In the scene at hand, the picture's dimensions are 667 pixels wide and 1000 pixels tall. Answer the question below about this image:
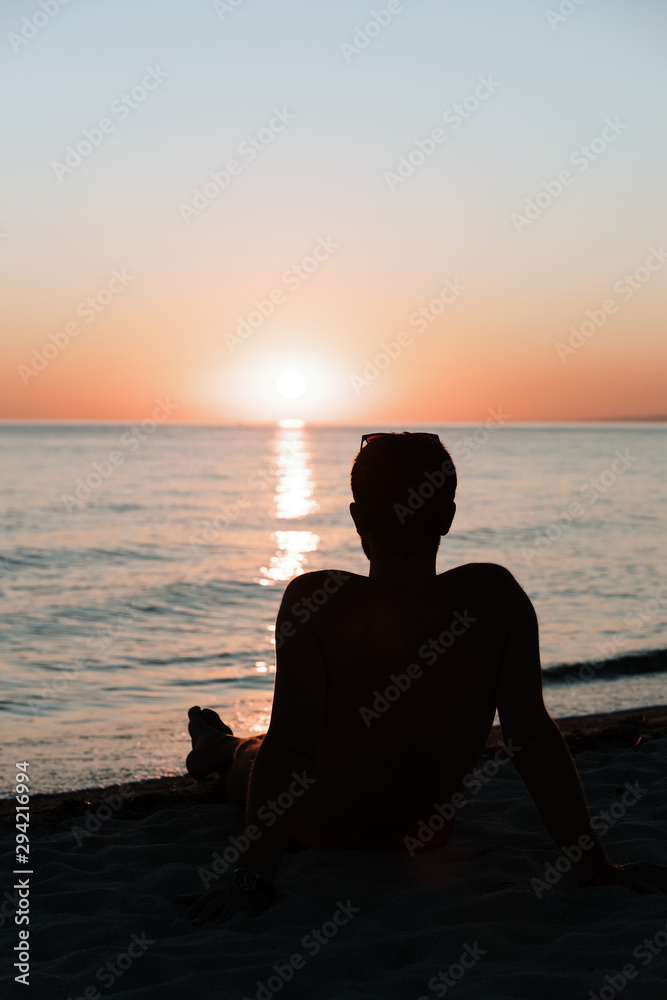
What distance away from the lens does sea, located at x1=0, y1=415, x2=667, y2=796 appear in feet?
23.8

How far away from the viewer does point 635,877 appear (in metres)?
3.02

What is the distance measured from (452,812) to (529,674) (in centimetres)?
81

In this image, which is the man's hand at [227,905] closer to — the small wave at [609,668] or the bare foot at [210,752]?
the bare foot at [210,752]

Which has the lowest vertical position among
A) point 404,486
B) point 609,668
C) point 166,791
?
point 609,668

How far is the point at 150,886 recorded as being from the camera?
332 centimetres

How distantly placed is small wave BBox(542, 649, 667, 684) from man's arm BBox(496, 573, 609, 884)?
19.9 feet

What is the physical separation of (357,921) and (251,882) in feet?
1.27

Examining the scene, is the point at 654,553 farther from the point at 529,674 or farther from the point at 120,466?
the point at 120,466

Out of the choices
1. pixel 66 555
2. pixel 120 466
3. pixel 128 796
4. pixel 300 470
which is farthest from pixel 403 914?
pixel 300 470

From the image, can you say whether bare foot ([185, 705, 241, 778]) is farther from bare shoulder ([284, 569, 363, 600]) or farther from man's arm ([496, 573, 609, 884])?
man's arm ([496, 573, 609, 884])

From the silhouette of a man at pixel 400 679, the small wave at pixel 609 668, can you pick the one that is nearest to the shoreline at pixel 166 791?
the silhouette of a man at pixel 400 679

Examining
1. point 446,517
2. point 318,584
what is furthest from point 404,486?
point 318,584

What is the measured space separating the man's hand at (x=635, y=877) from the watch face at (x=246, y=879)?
47.2 inches

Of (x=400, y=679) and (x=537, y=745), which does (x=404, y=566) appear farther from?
(x=537, y=745)
